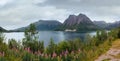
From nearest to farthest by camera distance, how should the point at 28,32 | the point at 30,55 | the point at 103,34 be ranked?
1. the point at 30,55
2. the point at 103,34
3. the point at 28,32

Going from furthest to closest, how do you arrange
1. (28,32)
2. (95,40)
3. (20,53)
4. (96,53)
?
(28,32) < (95,40) < (96,53) < (20,53)

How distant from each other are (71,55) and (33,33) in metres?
18.3

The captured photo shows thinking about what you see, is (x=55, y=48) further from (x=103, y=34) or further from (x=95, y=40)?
(x=103, y=34)

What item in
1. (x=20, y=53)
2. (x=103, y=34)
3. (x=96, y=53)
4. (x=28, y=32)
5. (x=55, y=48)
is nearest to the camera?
(x=20, y=53)

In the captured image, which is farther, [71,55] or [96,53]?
[96,53]

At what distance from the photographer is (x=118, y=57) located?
56.4ft

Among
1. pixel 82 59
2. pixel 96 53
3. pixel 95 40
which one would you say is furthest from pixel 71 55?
pixel 95 40

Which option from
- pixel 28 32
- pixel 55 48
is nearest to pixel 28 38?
pixel 28 32

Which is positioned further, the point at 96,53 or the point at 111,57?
the point at 96,53

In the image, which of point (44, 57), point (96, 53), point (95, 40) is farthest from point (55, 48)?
point (44, 57)

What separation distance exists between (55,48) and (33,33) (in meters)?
9.95

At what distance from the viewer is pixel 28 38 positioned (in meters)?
33.6

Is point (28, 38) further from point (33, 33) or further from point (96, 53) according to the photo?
point (96, 53)

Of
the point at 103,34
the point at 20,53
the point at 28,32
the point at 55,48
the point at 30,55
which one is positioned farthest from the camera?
the point at 28,32
